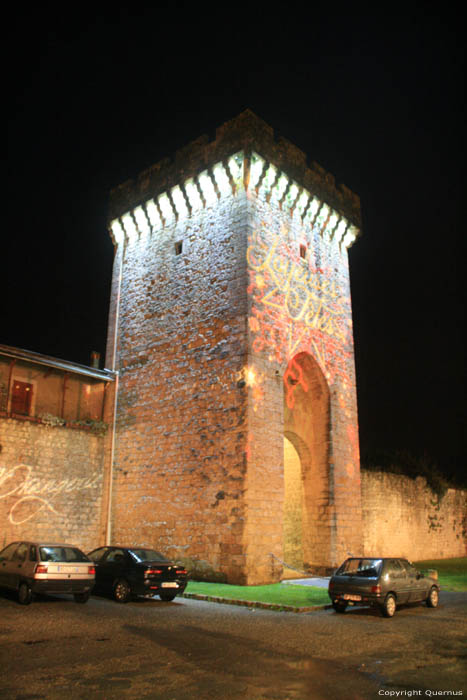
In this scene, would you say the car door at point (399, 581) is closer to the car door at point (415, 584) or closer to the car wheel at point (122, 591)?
the car door at point (415, 584)

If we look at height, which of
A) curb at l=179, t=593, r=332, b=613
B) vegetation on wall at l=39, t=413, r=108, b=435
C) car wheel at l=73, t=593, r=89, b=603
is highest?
vegetation on wall at l=39, t=413, r=108, b=435

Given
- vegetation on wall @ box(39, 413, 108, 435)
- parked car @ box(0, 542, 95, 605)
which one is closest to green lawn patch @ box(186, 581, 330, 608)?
parked car @ box(0, 542, 95, 605)

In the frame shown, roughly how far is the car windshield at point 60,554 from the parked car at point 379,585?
4.62m

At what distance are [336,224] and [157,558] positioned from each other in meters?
12.9

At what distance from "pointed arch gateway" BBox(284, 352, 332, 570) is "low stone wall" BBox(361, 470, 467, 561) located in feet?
10.5

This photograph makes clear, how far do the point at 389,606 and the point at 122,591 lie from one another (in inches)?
189

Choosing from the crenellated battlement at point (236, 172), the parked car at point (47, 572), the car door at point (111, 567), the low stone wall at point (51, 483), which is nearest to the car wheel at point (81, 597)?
the parked car at point (47, 572)

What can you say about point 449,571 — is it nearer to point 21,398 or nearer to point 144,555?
point 144,555

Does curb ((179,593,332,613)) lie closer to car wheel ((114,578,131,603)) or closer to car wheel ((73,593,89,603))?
car wheel ((114,578,131,603))

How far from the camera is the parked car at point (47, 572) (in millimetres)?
9000

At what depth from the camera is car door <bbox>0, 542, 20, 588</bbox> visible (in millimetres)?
9648

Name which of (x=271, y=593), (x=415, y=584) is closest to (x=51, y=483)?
(x=271, y=593)

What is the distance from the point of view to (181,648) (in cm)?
613

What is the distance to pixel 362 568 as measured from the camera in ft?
31.4
